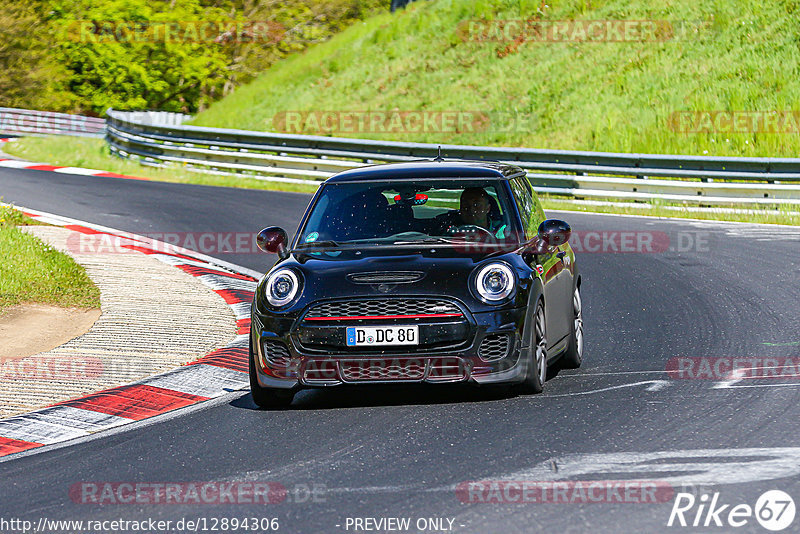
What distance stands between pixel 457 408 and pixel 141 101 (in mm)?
52014

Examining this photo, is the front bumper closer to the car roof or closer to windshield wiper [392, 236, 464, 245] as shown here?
windshield wiper [392, 236, 464, 245]

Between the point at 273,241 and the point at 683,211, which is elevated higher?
the point at 273,241

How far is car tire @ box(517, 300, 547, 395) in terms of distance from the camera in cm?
752

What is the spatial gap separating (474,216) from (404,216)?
1.58ft

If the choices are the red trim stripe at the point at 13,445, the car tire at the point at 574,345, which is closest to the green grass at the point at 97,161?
the car tire at the point at 574,345

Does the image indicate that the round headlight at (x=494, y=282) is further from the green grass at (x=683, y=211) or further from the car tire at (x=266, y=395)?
the green grass at (x=683, y=211)

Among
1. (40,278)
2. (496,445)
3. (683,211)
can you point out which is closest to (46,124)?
(683,211)

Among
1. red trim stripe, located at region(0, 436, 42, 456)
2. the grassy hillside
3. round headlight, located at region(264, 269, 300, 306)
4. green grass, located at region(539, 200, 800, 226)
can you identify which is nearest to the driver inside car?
round headlight, located at region(264, 269, 300, 306)

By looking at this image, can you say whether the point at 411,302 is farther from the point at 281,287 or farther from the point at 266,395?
the point at 266,395

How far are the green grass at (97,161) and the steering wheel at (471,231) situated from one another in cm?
1682

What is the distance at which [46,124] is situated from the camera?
1912 inches

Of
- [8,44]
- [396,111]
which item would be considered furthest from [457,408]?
[8,44]

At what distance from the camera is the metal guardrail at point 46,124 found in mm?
47562

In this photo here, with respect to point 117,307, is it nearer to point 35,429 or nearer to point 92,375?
point 92,375
